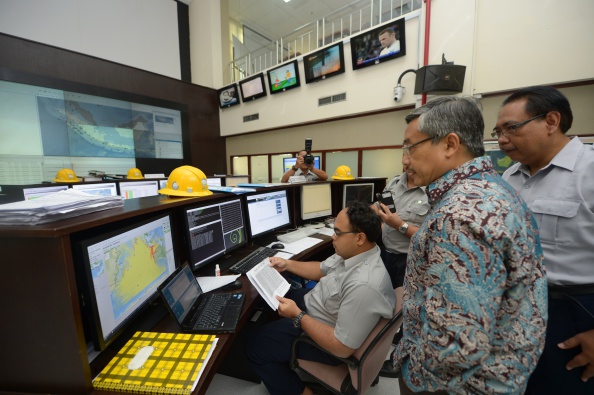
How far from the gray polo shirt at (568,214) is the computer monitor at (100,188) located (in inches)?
158

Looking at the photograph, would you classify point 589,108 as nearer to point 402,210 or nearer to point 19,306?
point 402,210

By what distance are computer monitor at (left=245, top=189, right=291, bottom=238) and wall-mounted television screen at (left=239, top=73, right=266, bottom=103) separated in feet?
13.5

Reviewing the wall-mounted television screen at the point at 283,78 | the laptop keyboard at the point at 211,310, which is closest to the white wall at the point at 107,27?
the wall-mounted television screen at the point at 283,78

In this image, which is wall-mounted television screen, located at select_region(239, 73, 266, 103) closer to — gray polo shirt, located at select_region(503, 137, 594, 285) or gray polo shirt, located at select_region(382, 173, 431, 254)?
gray polo shirt, located at select_region(382, 173, 431, 254)

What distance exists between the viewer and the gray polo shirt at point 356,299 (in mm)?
1010

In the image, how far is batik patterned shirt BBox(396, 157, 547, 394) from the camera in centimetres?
53

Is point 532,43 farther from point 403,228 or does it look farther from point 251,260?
point 251,260

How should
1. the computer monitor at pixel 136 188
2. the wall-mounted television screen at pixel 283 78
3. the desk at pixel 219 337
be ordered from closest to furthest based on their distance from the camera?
the desk at pixel 219 337
the computer monitor at pixel 136 188
the wall-mounted television screen at pixel 283 78

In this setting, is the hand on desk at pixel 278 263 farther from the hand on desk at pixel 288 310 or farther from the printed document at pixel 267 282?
the hand on desk at pixel 288 310

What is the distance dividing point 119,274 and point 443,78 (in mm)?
3675

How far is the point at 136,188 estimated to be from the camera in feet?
12.0

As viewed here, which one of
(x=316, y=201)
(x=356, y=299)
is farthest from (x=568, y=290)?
(x=316, y=201)

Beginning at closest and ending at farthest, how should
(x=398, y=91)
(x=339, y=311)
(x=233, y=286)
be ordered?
(x=339, y=311) → (x=233, y=286) → (x=398, y=91)

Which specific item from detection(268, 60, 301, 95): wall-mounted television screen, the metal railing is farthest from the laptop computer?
the metal railing
